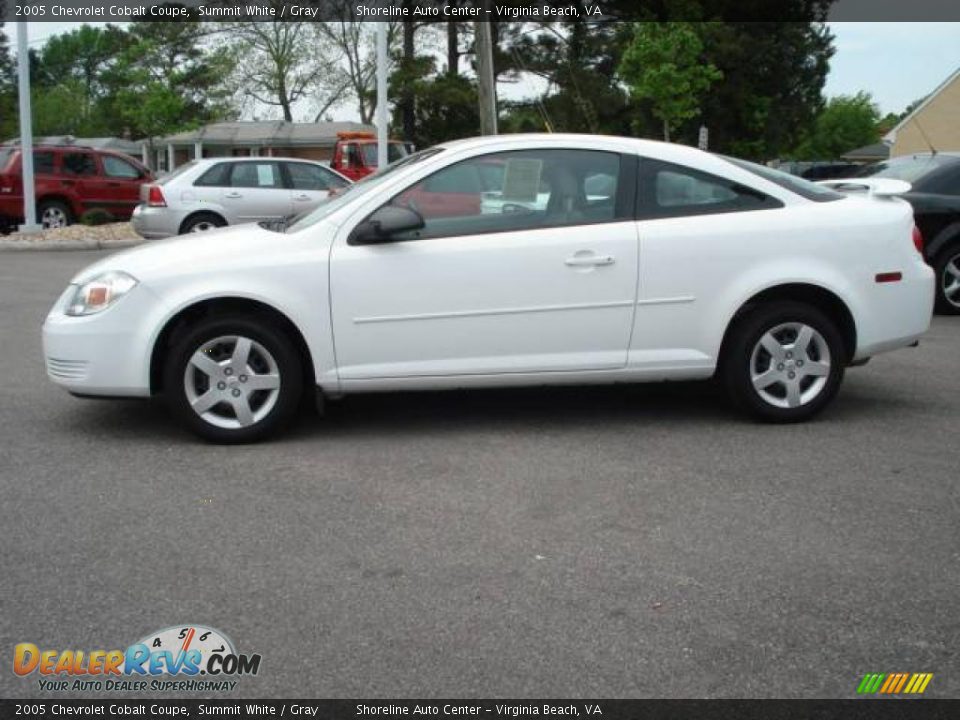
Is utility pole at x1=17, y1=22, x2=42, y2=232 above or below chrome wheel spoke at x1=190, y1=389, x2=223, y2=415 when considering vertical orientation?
above

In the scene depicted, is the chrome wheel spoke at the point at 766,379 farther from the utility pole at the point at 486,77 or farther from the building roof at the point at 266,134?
the building roof at the point at 266,134

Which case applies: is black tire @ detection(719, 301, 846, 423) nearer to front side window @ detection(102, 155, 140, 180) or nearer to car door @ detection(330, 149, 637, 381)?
car door @ detection(330, 149, 637, 381)

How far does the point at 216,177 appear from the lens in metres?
16.2

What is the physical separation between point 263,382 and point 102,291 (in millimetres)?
944

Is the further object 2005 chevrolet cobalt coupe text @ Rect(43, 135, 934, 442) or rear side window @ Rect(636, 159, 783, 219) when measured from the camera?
rear side window @ Rect(636, 159, 783, 219)

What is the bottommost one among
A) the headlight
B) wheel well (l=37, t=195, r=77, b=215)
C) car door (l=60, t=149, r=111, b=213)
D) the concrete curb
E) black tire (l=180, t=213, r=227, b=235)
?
the headlight

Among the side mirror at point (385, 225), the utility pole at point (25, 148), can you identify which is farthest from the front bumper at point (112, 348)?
the utility pole at point (25, 148)

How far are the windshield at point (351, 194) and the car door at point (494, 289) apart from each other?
0.80 feet

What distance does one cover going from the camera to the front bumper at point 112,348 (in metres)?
5.46

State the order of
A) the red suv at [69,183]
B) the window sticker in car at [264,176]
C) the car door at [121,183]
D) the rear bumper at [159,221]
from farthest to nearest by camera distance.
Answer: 1. the car door at [121,183]
2. the red suv at [69,183]
3. the window sticker in car at [264,176]
4. the rear bumper at [159,221]

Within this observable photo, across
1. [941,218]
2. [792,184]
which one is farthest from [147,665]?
[941,218]

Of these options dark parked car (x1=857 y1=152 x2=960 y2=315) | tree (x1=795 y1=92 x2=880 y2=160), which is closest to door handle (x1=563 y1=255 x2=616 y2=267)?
dark parked car (x1=857 y1=152 x2=960 y2=315)

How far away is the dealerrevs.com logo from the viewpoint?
315cm

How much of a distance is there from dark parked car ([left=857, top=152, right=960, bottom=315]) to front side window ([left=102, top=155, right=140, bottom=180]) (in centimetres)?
1505
